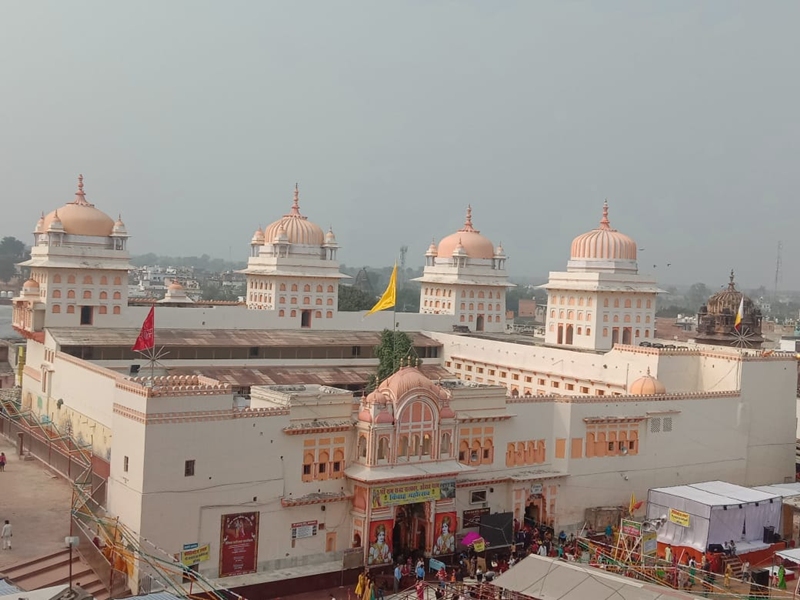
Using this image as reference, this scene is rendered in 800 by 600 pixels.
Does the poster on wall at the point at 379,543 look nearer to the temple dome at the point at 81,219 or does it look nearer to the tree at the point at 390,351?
the tree at the point at 390,351

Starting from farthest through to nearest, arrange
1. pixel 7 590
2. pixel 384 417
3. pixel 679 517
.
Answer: pixel 679 517 < pixel 384 417 < pixel 7 590

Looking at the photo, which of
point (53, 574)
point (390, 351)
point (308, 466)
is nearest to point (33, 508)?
point (53, 574)

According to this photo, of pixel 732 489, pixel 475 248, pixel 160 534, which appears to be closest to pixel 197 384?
pixel 160 534

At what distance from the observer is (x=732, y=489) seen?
34188 millimetres

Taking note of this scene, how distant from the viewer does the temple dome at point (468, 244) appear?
193ft

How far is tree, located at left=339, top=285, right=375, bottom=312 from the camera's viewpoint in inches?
3408

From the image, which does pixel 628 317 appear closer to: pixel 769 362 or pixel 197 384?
pixel 769 362

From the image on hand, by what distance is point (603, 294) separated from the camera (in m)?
47.6

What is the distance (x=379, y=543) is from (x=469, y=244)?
31781 mm

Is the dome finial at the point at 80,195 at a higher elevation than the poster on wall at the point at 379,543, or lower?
higher

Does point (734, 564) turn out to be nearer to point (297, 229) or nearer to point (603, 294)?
point (603, 294)

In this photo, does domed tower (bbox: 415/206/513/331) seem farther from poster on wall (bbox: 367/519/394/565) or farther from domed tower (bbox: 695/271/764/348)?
poster on wall (bbox: 367/519/394/565)

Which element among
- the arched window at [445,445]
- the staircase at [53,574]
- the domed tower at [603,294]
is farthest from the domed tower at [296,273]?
the staircase at [53,574]

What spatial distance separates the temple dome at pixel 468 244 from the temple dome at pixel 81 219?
69.9 feet
